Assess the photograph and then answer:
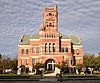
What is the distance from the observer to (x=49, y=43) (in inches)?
3123

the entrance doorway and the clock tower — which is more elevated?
the clock tower

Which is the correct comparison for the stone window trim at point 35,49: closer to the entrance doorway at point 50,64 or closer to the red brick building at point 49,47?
the red brick building at point 49,47

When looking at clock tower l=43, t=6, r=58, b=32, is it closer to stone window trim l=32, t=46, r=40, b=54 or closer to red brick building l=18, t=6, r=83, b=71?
red brick building l=18, t=6, r=83, b=71

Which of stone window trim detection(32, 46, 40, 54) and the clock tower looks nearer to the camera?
stone window trim detection(32, 46, 40, 54)

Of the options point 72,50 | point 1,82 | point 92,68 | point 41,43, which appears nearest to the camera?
point 1,82

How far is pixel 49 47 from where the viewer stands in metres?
79.4

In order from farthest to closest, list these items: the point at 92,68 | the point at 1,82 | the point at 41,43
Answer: the point at 41,43
the point at 92,68
the point at 1,82

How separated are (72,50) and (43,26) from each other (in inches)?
515

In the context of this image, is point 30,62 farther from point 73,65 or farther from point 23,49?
point 73,65

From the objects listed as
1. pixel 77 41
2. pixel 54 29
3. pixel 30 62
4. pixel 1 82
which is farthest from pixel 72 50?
pixel 1 82

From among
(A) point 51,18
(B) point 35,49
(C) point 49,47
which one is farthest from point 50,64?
(A) point 51,18

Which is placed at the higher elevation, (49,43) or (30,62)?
(49,43)

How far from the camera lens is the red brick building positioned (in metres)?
78.4

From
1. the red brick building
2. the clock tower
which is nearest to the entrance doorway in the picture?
the red brick building
